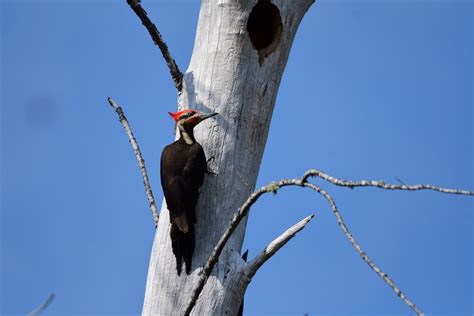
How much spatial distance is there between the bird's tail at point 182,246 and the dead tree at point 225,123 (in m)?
0.04

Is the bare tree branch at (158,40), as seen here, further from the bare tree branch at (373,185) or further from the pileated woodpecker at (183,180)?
the bare tree branch at (373,185)

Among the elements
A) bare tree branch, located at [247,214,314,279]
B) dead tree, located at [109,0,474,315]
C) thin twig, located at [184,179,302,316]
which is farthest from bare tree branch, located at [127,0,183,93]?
thin twig, located at [184,179,302,316]

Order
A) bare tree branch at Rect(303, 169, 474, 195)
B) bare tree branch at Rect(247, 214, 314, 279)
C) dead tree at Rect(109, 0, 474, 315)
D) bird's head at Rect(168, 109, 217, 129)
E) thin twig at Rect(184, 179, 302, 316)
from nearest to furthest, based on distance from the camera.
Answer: bare tree branch at Rect(303, 169, 474, 195) → thin twig at Rect(184, 179, 302, 316) → bare tree branch at Rect(247, 214, 314, 279) → dead tree at Rect(109, 0, 474, 315) → bird's head at Rect(168, 109, 217, 129)

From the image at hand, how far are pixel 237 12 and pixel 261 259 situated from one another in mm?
1388

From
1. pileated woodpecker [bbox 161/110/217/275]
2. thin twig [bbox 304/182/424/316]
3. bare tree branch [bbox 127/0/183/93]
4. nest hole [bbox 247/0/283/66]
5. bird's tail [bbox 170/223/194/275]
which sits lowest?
thin twig [bbox 304/182/424/316]

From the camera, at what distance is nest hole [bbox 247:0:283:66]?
432 cm

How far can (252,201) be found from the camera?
301cm

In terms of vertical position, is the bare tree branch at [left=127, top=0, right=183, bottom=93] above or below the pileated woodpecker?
above

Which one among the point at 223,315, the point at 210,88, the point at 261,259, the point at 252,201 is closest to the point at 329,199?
the point at 252,201

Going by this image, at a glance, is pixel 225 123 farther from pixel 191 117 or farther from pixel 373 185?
pixel 373 185

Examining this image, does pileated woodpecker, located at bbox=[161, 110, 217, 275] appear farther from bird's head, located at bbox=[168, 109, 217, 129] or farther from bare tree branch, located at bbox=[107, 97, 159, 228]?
bare tree branch, located at bbox=[107, 97, 159, 228]

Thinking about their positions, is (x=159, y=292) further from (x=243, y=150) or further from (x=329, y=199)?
(x=329, y=199)

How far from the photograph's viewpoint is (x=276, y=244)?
11.4ft

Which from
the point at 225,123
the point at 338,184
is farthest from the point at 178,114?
the point at 338,184
